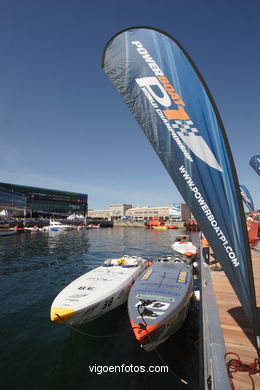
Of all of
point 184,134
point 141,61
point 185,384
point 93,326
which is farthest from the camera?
point 93,326

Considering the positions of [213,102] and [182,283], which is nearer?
[213,102]

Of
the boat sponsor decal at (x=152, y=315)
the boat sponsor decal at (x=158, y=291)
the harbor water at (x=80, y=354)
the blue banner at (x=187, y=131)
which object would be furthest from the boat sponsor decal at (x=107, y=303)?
the blue banner at (x=187, y=131)

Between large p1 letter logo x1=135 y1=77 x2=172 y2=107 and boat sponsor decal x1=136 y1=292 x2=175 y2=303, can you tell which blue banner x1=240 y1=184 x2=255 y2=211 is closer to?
boat sponsor decal x1=136 y1=292 x2=175 y2=303

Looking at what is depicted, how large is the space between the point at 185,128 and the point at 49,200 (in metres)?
126

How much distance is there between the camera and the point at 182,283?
8.89 metres

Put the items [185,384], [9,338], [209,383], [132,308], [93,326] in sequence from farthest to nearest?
[93,326]
[9,338]
[132,308]
[185,384]
[209,383]

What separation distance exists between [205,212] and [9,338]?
937cm

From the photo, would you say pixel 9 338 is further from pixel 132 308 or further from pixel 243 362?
pixel 243 362

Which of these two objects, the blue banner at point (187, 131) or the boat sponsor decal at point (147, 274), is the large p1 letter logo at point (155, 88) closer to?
the blue banner at point (187, 131)

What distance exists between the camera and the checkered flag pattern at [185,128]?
3.78 metres

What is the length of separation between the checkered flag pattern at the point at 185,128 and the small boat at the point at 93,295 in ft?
23.3

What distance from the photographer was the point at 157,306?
6789 millimetres

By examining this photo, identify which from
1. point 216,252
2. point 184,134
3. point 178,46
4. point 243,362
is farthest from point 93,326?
point 178,46

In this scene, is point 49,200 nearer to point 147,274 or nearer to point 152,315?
point 147,274
